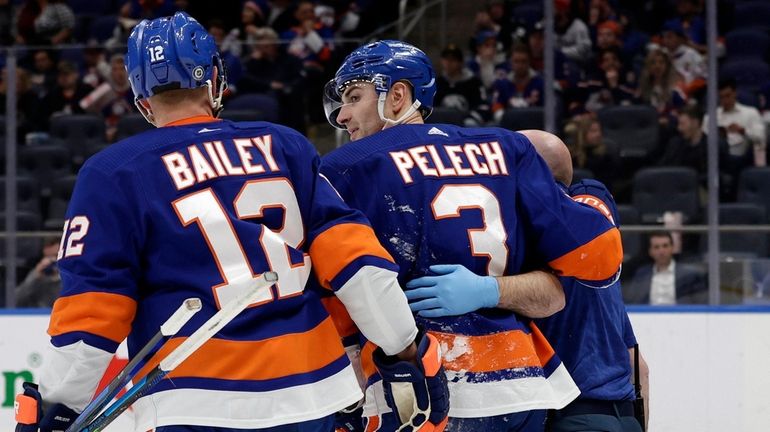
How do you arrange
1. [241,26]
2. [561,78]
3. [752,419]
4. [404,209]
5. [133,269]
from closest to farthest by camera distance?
[133,269]
[404,209]
[752,419]
[561,78]
[241,26]

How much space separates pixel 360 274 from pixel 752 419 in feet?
9.61

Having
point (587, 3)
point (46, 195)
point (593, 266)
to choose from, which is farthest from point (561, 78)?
point (593, 266)

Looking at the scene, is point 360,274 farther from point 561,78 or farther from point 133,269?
point 561,78

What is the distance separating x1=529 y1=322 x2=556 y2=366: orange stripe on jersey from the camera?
101 inches

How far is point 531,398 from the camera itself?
2443 mm

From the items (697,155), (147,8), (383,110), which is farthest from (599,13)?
(383,110)

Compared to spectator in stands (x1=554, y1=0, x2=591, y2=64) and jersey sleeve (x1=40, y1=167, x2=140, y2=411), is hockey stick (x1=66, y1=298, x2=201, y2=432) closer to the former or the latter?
jersey sleeve (x1=40, y1=167, x2=140, y2=411)

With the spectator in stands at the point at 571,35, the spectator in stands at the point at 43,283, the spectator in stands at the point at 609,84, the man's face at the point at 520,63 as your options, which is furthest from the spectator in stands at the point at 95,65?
the spectator in stands at the point at 609,84

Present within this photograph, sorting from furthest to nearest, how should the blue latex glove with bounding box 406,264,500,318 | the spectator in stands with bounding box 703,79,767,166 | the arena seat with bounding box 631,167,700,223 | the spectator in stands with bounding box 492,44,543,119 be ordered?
the spectator in stands with bounding box 492,44,543,119 → the spectator in stands with bounding box 703,79,767,166 → the arena seat with bounding box 631,167,700,223 → the blue latex glove with bounding box 406,264,500,318

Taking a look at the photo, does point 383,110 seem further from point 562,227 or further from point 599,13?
point 599,13

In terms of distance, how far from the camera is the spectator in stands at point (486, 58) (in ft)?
21.1

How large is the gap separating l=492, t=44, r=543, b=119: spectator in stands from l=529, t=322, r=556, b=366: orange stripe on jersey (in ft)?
11.0

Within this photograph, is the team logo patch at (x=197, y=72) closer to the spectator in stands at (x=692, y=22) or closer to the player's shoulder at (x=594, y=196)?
the player's shoulder at (x=594, y=196)

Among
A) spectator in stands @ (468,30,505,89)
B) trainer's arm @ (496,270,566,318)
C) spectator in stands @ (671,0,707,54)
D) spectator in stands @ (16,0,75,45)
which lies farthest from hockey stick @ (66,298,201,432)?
spectator in stands @ (16,0,75,45)
